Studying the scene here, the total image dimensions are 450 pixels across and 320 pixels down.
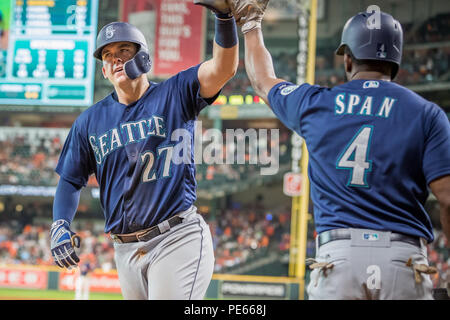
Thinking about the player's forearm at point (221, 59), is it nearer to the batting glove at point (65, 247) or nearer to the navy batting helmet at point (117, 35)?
the navy batting helmet at point (117, 35)

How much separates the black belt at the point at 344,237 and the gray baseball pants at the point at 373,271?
0.6 inches

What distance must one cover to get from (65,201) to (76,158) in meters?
0.27

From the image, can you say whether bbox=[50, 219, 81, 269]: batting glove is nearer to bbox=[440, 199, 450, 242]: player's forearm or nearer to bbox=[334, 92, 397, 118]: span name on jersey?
bbox=[334, 92, 397, 118]: span name on jersey

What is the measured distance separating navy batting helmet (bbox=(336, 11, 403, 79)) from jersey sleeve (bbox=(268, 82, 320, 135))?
23 cm

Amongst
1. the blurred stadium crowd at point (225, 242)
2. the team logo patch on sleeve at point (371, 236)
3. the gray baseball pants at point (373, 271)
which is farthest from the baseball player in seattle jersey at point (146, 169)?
the blurred stadium crowd at point (225, 242)

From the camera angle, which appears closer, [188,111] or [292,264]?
[188,111]

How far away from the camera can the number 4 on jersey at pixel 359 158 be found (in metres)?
2.15

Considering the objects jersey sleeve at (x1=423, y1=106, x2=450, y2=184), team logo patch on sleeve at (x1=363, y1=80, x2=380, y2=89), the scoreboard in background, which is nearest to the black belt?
jersey sleeve at (x1=423, y1=106, x2=450, y2=184)

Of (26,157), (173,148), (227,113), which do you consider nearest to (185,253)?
(173,148)

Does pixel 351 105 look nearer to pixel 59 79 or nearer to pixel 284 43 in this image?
pixel 59 79

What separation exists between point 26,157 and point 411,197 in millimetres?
19109

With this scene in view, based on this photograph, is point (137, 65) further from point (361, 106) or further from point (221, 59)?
point (361, 106)

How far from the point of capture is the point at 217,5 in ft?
9.32

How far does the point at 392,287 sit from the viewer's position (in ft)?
6.79
